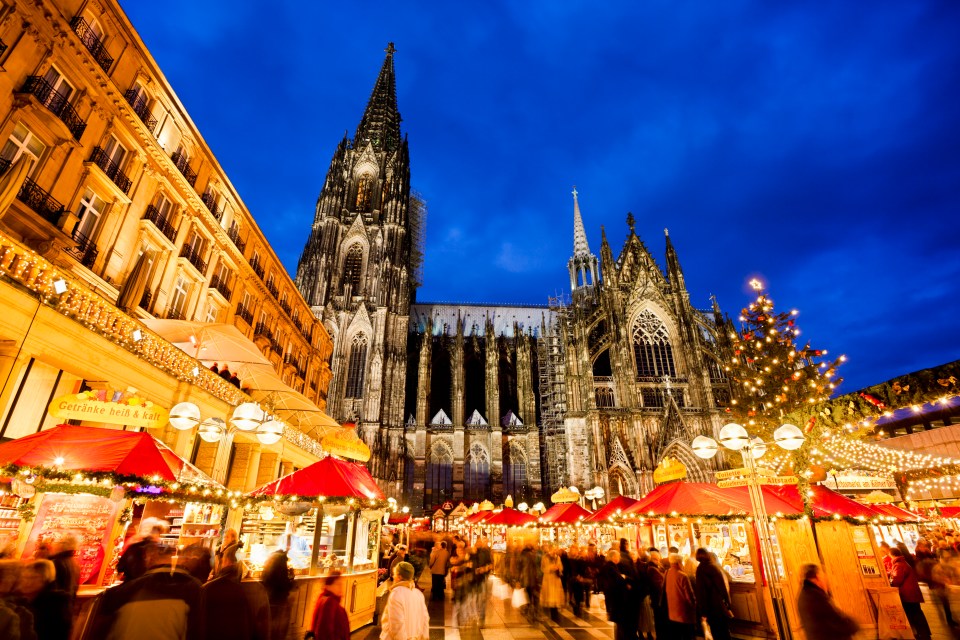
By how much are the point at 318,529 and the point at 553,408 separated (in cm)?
2985

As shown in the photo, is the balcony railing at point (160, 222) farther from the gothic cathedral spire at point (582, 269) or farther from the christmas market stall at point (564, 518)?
the gothic cathedral spire at point (582, 269)

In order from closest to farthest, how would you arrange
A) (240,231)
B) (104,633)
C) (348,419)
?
(104,633) < (240,231) < (348,419)

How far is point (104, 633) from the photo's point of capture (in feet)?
8.87

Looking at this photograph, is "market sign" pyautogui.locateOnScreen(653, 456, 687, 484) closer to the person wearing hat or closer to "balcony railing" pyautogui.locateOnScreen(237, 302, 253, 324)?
the person wearing hat

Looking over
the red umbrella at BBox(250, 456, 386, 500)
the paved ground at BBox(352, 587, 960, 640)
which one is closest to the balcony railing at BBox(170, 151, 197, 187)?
the red umbrella at BBox(250, 456, 386, 500)

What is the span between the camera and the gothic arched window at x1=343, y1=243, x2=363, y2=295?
39.3 m

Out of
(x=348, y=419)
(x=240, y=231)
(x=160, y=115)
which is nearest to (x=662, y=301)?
(x=348, y=419)

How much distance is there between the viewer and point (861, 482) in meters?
18.4

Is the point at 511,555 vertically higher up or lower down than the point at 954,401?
lower down

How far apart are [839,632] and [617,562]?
4.99 m

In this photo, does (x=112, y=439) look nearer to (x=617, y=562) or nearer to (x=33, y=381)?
(x=33, y=381)

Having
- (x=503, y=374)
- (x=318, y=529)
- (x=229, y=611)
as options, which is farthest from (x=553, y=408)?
(x=229, y=611)

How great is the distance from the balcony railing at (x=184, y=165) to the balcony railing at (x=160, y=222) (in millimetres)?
1749

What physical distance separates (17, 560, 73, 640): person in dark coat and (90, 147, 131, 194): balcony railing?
397 inches
